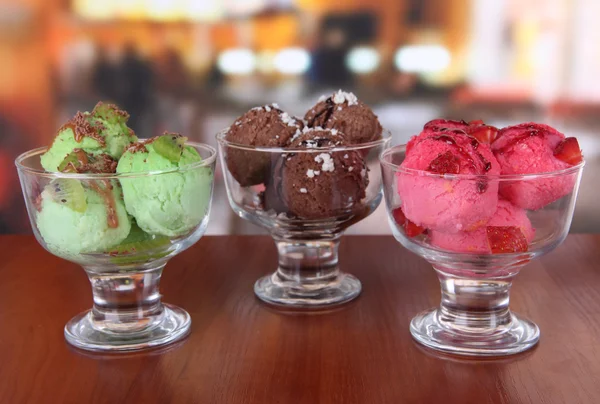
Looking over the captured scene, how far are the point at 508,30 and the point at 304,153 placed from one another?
106 centimetres

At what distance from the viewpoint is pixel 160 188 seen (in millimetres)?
691

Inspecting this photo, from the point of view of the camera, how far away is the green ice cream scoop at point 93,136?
2.45 ft

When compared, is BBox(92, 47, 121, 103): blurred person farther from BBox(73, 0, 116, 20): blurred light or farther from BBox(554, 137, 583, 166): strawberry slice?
BBox(554, 137, 583, 166): strawberry slice

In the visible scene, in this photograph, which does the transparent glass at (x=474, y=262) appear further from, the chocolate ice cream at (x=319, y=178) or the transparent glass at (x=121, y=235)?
the transparent glass at (x=121, y=235)

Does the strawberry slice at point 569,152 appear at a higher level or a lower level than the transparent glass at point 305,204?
higher

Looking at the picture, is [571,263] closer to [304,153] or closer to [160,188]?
[304,153]

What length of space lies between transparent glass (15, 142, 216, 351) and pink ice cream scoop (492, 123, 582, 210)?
269 millimetres

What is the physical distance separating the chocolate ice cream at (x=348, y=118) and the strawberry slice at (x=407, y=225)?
0.51ft

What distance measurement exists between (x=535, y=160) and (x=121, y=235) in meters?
0.37

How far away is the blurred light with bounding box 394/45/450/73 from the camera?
168cm

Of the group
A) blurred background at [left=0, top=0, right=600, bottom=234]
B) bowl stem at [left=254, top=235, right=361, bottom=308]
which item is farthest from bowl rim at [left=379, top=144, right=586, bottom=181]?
blurred background at [left=0, top=0, right=600, bottom=234]

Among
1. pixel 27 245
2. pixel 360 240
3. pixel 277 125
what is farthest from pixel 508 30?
pixel 27 245

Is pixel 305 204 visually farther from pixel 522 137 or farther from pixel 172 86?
pixel 172 86

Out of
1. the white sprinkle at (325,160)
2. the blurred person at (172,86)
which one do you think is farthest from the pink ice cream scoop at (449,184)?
the blurred person at (172,86)
